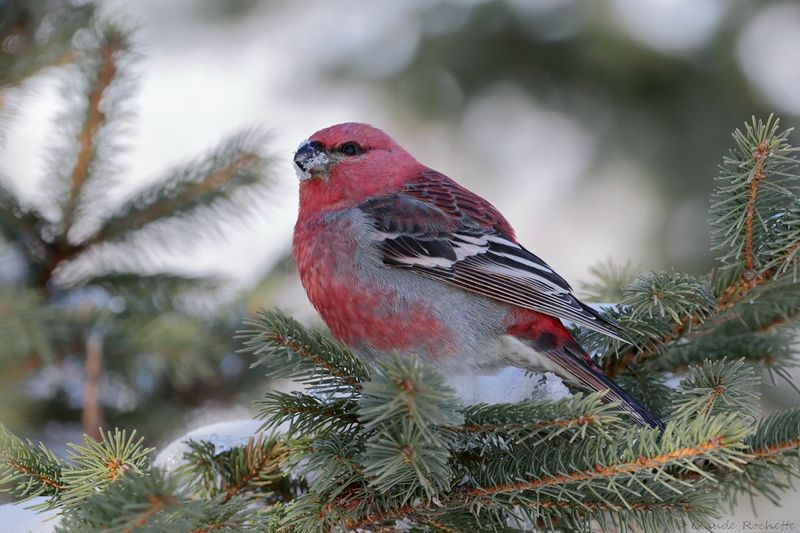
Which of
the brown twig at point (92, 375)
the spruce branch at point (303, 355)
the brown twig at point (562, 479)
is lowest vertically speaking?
the brown twig at point (562, 479)

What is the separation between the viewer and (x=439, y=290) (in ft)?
8.87

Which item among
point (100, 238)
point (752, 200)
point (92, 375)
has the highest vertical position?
point (100, 238)

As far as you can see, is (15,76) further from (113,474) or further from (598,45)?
(598,45)

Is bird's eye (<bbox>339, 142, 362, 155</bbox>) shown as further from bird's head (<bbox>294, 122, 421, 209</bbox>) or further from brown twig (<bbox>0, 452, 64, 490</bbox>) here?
brown twig (<bbox>0, 452, 64, 490</bbox>)

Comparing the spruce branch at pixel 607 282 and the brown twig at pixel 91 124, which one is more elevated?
the brown twig at pixel 91 124

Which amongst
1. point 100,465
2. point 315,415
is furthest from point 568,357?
point 100,465

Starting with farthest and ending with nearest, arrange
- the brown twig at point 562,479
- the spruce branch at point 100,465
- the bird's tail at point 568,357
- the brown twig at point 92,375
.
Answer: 1. the brown twig at point 92,375
2. the bird's tail at point 568,357
3. the spruce branch at point 100,465
4. the brown twig at point 562,479

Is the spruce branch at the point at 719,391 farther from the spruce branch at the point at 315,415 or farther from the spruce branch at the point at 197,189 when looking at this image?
the spruce branch at the point at 197,189

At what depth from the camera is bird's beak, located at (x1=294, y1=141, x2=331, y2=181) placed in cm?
309

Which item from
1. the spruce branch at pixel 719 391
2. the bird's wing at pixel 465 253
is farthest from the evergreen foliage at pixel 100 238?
the spruce branch at pixel 719 391

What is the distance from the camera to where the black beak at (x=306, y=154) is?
10.1 feet

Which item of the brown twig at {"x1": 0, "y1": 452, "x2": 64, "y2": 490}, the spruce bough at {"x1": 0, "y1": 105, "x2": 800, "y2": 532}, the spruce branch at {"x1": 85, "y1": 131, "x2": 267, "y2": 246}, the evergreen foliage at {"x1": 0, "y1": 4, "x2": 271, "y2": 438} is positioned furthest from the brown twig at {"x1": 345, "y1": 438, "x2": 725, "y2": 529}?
the spruce branch at {"x1": 85, "y1": 131, "x2": 267, "y2": 246}

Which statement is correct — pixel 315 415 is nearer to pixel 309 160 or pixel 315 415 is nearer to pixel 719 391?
pixel 719 391

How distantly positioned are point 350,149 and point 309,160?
0.62ft
